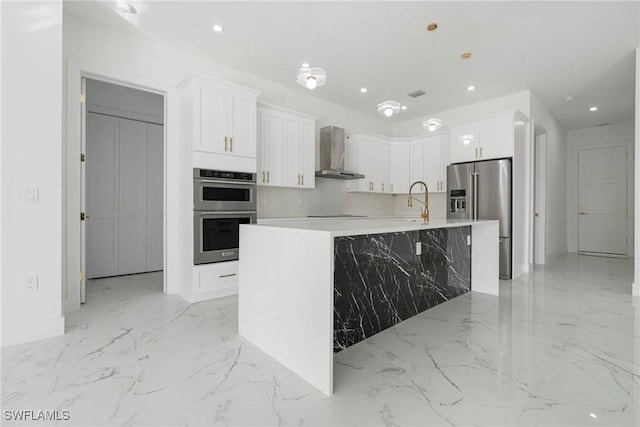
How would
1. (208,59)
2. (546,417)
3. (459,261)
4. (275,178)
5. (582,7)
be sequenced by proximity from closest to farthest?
1. (546,417)
2. (582,7)
3. (459,261)
4. (208,59)
5. (275,178)

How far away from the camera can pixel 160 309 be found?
306cm

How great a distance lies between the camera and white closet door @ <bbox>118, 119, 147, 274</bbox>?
4.63 metres

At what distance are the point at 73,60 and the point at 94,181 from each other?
1895 millimetres

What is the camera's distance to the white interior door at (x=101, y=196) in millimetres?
4344

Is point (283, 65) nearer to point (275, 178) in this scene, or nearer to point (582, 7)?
point (275, 178)

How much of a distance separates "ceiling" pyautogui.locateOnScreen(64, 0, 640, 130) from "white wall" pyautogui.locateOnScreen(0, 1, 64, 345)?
0.79 meters

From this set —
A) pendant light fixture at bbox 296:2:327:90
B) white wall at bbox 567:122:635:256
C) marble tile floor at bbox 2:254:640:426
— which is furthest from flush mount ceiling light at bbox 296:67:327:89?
white wall at bbox 567:122:635:256

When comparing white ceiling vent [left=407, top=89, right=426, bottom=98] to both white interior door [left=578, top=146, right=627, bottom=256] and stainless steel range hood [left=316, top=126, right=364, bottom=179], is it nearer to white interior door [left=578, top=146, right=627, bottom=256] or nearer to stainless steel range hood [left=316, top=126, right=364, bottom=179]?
stainless steel range hood [left=316, top=126, right=364, bottom=179]

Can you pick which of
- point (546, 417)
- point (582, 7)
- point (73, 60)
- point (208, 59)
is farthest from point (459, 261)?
point (73, 60)

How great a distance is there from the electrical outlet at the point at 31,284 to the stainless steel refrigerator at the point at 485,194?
4973 mm

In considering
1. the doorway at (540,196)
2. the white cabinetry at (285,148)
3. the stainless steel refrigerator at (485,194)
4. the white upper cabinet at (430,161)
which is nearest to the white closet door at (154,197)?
the white cabinetry at (285,148)

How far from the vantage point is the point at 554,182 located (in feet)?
20.6

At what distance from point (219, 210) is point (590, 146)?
813cm

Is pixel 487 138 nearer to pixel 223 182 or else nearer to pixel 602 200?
pixel 223 182
